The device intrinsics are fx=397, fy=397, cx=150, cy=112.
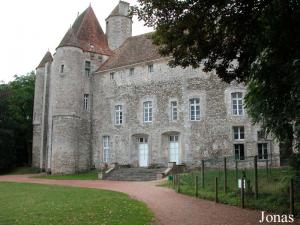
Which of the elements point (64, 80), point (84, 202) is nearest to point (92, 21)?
point (64, 80)

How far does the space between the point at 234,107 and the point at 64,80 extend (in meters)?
13.2

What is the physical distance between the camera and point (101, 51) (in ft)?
108

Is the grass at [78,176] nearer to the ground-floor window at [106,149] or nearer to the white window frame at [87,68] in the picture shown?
the ground-floor window at [106,149]

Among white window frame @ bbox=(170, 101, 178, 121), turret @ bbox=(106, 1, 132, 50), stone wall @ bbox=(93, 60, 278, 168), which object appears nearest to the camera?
stone wall @ bbox=(93, 60, 278, 168)

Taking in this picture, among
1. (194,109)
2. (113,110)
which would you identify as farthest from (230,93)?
(113,110)

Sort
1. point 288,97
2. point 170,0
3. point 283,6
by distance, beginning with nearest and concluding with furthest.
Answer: point 283,6, point 170,0, point 288,97

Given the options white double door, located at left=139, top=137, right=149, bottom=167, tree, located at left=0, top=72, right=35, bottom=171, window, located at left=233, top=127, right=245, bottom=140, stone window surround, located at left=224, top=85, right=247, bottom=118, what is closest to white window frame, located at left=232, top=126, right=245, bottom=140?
window, located at left=233, top=127, right=245, bottom=140

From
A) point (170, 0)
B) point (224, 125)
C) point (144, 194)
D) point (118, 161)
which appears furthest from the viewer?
point (118, 161)

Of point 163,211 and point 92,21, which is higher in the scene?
point 92,21

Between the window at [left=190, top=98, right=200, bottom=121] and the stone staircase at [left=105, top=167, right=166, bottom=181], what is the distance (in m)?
4.14

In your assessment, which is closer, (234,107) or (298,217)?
(298,217)

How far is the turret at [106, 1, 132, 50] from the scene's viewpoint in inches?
1356

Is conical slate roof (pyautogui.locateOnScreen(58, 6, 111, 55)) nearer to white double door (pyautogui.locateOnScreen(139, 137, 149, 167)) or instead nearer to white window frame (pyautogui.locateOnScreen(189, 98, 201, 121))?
white double door (pyautogui.locateOnScreen(139, 137, 149, 167))

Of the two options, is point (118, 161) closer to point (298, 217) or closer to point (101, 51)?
point (101, 51)
